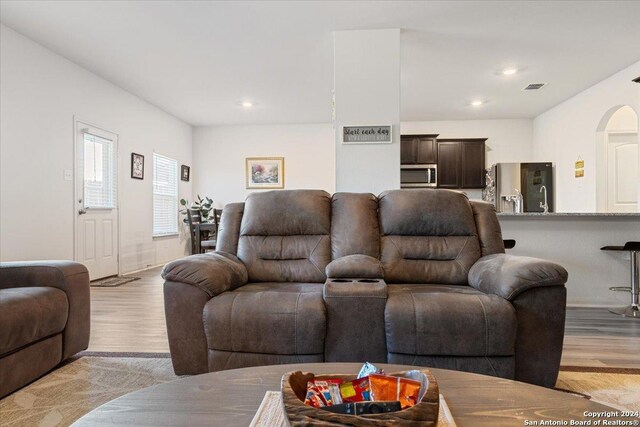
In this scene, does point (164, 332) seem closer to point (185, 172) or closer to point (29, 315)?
point (29, 315)

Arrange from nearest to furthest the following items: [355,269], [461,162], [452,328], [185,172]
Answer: [452,328] → [355,269] → [461,162] → [185,172]

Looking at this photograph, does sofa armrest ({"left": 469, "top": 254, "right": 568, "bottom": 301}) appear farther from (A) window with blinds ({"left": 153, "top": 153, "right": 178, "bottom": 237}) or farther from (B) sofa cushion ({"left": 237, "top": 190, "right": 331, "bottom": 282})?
(A) window with blinds ({"left": 153, "top": 153, "right": 178, "bottom": 237})

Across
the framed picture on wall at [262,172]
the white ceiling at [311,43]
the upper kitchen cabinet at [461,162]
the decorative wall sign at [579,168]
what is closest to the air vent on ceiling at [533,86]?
the white ceiling at [311,43]

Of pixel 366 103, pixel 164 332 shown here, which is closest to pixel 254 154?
pixel 366 103

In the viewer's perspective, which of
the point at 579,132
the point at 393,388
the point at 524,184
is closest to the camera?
the point at 393,388

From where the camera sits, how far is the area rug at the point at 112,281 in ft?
15.0

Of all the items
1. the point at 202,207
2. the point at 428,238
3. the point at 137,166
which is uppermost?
the point at 137,166

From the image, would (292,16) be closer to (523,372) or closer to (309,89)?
(309,89)

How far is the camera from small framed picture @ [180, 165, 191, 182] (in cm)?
727

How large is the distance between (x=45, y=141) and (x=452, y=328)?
4.47 metres

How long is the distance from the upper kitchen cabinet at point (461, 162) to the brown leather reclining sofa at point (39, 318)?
239 inches

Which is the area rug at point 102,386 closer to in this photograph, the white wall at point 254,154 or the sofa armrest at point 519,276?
the sofa armrest at point 519,276

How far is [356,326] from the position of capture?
5.76 ft

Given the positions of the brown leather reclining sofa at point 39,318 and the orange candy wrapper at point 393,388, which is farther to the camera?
the brown leather reclining sofa at point 39,318
